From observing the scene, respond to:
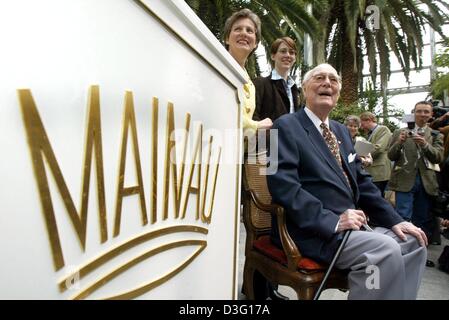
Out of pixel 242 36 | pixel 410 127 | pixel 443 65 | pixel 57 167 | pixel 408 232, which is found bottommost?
pixel 408 232

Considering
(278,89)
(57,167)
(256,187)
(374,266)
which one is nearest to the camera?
(57,167)

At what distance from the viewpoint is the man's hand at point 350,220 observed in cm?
130

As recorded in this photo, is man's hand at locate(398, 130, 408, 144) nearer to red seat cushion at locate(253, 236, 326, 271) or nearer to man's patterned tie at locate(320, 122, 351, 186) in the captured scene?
man's patterned tie at locate(320, 122, 351, 186)

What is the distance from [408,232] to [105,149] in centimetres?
134

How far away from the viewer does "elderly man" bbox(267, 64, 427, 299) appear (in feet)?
4.09

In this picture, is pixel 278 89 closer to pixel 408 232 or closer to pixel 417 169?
pixel 408 232

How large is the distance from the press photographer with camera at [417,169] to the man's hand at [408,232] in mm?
1801

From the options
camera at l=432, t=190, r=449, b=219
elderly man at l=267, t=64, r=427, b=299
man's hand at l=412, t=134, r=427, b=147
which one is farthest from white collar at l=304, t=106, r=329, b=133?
man's hand at l=412, t=134, r=427, b=147

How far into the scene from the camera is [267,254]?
1.57 m

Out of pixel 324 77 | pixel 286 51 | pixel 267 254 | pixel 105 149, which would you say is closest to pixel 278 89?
pixel 286 51

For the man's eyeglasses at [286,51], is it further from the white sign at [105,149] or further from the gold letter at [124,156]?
the gold letter at [124,156]

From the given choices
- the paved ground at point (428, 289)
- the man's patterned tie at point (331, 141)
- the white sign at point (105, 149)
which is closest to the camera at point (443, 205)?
the paved ground at point (428, 289)

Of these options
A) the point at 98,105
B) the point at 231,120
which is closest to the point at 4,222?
the point at 98,105
